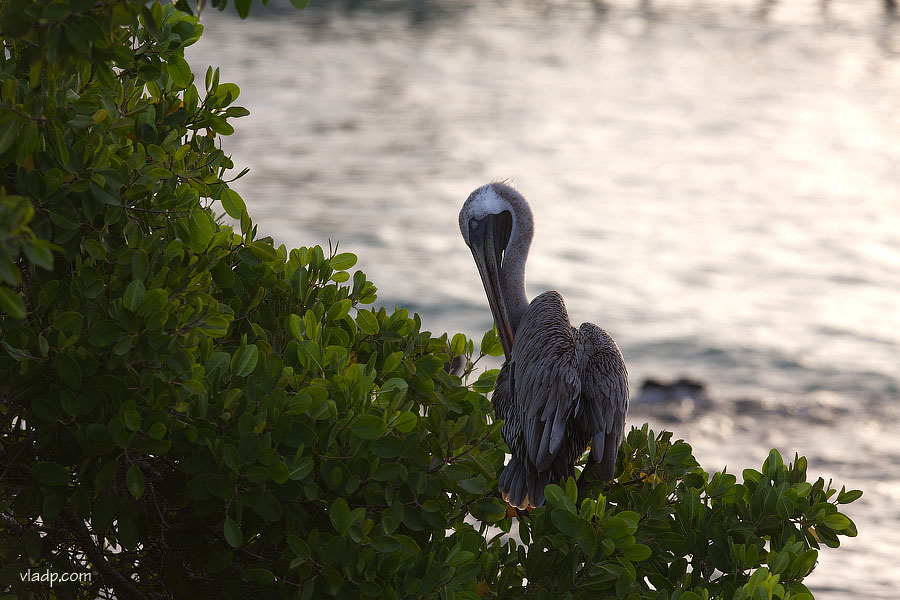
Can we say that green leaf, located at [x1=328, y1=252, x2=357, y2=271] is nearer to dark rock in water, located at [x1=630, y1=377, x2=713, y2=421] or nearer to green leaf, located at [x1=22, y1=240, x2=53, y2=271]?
green leaf, located at [x1=22, y1=240, x2=53, y2=271]

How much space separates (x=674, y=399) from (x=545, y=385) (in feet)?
26.2

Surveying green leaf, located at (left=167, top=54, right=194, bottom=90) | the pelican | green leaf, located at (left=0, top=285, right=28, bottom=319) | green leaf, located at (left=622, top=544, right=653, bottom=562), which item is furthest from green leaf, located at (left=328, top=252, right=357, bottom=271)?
green leaf, located at (left=0, top=285, right=28, bottom=319)

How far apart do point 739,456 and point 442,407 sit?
765 cm

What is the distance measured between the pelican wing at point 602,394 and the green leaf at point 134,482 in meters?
1.58

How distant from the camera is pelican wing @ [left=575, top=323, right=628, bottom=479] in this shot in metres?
3.36

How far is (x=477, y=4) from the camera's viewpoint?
137 feet

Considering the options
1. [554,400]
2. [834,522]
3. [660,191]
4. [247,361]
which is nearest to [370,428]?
[247,361]

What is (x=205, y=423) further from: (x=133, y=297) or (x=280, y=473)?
(x=133, y=297)

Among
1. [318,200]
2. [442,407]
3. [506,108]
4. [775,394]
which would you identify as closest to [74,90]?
[442,407]

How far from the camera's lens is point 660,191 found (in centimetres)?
1909

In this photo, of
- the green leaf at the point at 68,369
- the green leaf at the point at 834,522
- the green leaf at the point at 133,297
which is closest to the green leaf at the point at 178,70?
the green leaf at the point at 133,297

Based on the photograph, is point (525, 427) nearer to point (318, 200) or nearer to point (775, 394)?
point (775, 394)

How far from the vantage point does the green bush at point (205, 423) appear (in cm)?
233

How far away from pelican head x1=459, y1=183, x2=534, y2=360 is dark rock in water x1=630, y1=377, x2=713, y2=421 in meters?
6.80
